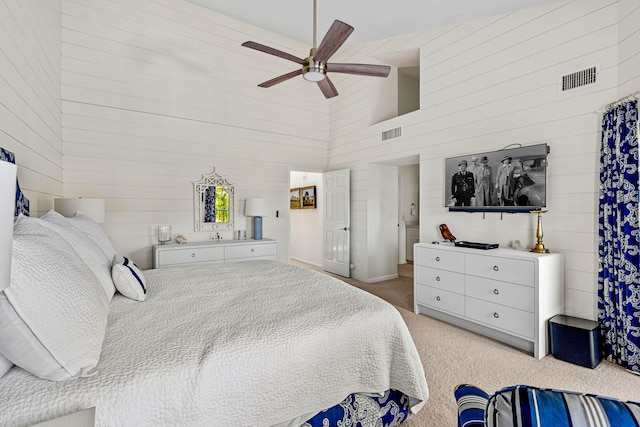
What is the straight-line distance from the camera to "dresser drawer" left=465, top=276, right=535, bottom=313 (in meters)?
2.66

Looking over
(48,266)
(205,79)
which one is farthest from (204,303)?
(205,79)

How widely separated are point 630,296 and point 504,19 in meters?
2.91

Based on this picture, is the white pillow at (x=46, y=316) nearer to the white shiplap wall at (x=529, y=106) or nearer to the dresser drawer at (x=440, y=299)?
the dresser drawer at (x=440, y=299)

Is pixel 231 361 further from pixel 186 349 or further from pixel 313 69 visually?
pixel 313 69

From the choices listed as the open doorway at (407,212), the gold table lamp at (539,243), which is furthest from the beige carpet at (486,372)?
the open doorway at (407,212)

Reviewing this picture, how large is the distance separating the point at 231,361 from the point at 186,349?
18 cm

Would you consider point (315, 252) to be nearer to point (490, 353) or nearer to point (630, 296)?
point (490, 353)

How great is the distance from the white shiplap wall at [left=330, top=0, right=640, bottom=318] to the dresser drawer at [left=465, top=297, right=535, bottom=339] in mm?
530

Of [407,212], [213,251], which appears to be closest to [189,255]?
[213,251]

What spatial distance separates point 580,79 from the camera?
2.74 meters

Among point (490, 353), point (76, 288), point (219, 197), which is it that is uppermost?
point (219, 197)

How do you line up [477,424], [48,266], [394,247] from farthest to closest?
[394,247] < [48,266] < [477,424]

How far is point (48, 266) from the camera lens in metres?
1.02

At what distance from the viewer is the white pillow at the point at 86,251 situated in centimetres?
157
